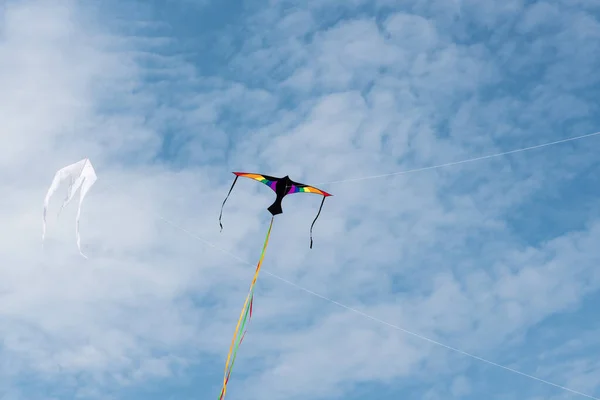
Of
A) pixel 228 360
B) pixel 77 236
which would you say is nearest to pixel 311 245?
pixel 228 360

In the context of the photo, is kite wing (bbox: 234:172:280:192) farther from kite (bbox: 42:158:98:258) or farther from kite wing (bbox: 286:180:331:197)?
kite (bbox: 42:158:98:258)

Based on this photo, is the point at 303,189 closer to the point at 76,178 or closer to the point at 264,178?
the point at 264,178

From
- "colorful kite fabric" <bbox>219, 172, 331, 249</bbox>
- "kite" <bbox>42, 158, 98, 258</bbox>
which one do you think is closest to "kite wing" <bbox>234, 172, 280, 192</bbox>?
"colorful kite fabric" <bbox>219, 172, 331, 249</bbox>

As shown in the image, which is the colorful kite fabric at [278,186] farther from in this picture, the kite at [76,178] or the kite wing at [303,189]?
the kite at [76,178]

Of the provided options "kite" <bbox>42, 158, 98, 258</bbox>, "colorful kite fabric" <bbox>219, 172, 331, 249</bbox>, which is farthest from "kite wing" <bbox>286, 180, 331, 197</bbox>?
"kite" <bbox>42, 158, 98, 258</bbox>

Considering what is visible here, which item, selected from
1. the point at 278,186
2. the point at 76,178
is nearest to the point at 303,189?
the point at 278,186

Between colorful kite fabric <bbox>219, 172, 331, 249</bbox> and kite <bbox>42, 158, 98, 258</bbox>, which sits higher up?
colorful kite fabric <bbox>219, 172, 331, 249</bbox>

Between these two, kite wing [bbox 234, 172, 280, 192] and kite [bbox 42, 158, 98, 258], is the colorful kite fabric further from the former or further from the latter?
kite [bbox 42, 158, 98, 258]

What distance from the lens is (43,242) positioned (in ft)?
51.1

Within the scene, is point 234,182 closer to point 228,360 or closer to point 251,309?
point 251,309

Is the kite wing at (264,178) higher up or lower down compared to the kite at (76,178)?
higher up

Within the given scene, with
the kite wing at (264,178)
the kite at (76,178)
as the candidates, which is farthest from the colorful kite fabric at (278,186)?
the kite at (76,178)

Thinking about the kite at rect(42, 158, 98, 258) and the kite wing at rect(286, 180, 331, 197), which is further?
the kite wing at rect(286, 180, 331, 197)

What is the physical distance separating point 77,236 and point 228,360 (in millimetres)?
5598
